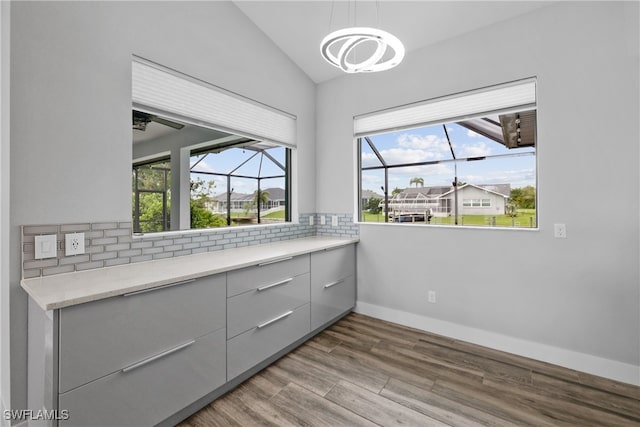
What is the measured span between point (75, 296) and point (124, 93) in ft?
4.62

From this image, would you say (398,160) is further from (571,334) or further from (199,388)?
(199,388)

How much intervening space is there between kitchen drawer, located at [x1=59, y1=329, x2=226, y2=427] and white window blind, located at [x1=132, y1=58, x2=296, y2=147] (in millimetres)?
1738

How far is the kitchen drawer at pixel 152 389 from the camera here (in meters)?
1.34

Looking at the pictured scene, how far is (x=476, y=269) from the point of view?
107 inches

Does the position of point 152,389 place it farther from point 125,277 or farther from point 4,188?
point 4,188

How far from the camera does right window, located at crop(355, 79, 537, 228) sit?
2605 mm

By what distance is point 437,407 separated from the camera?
6.17 feet

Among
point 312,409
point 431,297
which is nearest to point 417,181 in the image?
point 431,297

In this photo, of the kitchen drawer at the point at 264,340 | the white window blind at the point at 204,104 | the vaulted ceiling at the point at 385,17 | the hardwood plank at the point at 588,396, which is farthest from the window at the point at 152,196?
the hardwood plank at the point at 588,396

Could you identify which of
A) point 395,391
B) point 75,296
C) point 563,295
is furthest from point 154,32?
point 563,295

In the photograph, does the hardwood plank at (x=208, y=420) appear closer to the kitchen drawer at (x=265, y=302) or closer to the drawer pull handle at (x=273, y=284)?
the kitchen drawer at (x=265, y=302)

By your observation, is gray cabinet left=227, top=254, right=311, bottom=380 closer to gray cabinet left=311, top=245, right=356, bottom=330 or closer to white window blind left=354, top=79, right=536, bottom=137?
gray cabinet left=311, top=245, right=356, bottom=330

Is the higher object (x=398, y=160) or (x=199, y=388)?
(x=398, y=160)

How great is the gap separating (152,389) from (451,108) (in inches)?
125
